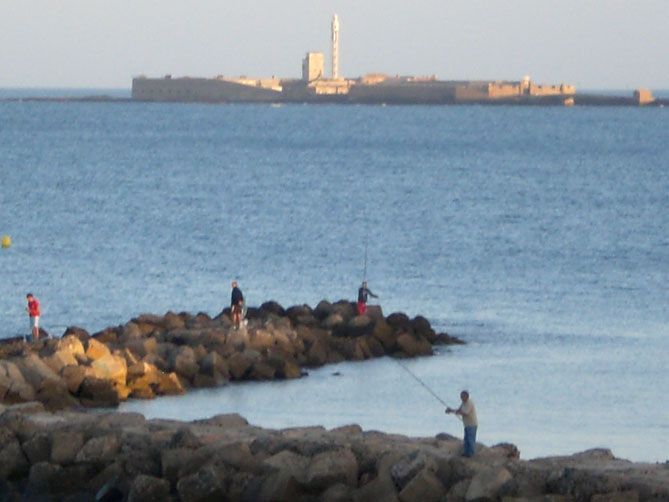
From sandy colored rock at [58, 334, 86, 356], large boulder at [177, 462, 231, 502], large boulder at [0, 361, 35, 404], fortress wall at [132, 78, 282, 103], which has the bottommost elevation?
fortress wall at [132, 78, 282, 103]

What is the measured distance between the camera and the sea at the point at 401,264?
53.5 ft

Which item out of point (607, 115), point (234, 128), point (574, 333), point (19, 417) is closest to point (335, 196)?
point (574, 333)

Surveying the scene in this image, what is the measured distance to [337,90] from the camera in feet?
552

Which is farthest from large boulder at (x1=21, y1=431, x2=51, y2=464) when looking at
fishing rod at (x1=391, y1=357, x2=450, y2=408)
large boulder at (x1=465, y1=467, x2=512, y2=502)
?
fishing rod at (x1=391, y1=357, x2=450, y2=408)

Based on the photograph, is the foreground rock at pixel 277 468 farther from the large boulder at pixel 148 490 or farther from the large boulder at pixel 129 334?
the large boulder at pixel 129 334

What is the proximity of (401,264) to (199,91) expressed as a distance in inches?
5937

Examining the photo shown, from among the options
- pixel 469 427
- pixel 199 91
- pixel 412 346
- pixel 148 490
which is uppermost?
pixel 469 427

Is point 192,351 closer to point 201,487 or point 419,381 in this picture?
point 419,381

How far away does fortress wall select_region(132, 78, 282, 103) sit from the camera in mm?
175875

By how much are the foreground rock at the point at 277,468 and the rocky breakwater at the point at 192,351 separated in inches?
115

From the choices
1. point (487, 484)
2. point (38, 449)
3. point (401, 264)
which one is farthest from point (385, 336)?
point (401, 264)

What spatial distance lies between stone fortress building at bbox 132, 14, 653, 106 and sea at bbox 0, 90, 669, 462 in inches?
3591

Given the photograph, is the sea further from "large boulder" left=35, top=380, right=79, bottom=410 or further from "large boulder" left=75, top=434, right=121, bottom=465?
"large boulder" left=75, top=434, right=121, bottom=465

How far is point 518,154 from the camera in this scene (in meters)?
78.8
